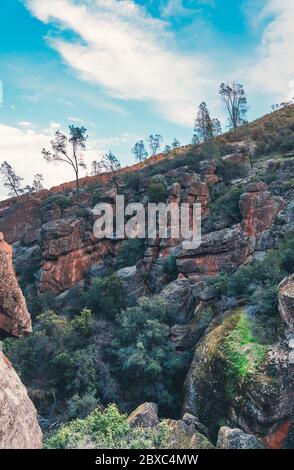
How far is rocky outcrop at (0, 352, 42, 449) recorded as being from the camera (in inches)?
288

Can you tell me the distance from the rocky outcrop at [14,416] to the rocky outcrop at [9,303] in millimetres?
1105

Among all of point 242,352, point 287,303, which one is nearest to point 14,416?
point 242,352

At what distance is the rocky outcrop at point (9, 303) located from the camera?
9.78m

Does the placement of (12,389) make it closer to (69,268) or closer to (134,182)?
(69,268)

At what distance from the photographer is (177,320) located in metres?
16.0

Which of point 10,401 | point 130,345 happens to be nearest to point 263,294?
point 130,345

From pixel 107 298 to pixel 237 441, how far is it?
12.1 metres

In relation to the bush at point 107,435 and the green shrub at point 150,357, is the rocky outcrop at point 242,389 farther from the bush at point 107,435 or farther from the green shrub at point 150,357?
the bush at point 107,435

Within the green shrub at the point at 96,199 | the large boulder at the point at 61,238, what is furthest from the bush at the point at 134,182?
the large boulder at the point at 61,238

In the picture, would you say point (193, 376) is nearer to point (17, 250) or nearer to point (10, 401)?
point (10, 401)

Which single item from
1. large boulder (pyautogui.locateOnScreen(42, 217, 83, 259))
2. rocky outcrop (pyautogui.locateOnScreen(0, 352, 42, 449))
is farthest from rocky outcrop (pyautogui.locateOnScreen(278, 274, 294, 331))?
large boulder (pyautogui.locateOnScreen(42, 217, 83, 259))

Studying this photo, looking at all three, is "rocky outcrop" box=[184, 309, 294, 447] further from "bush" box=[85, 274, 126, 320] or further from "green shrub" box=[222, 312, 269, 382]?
"bush" box=[85, 274, 126, 320]

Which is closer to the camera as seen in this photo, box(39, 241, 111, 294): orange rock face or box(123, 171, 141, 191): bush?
box(39, 241, 111, 294): orange rock face
